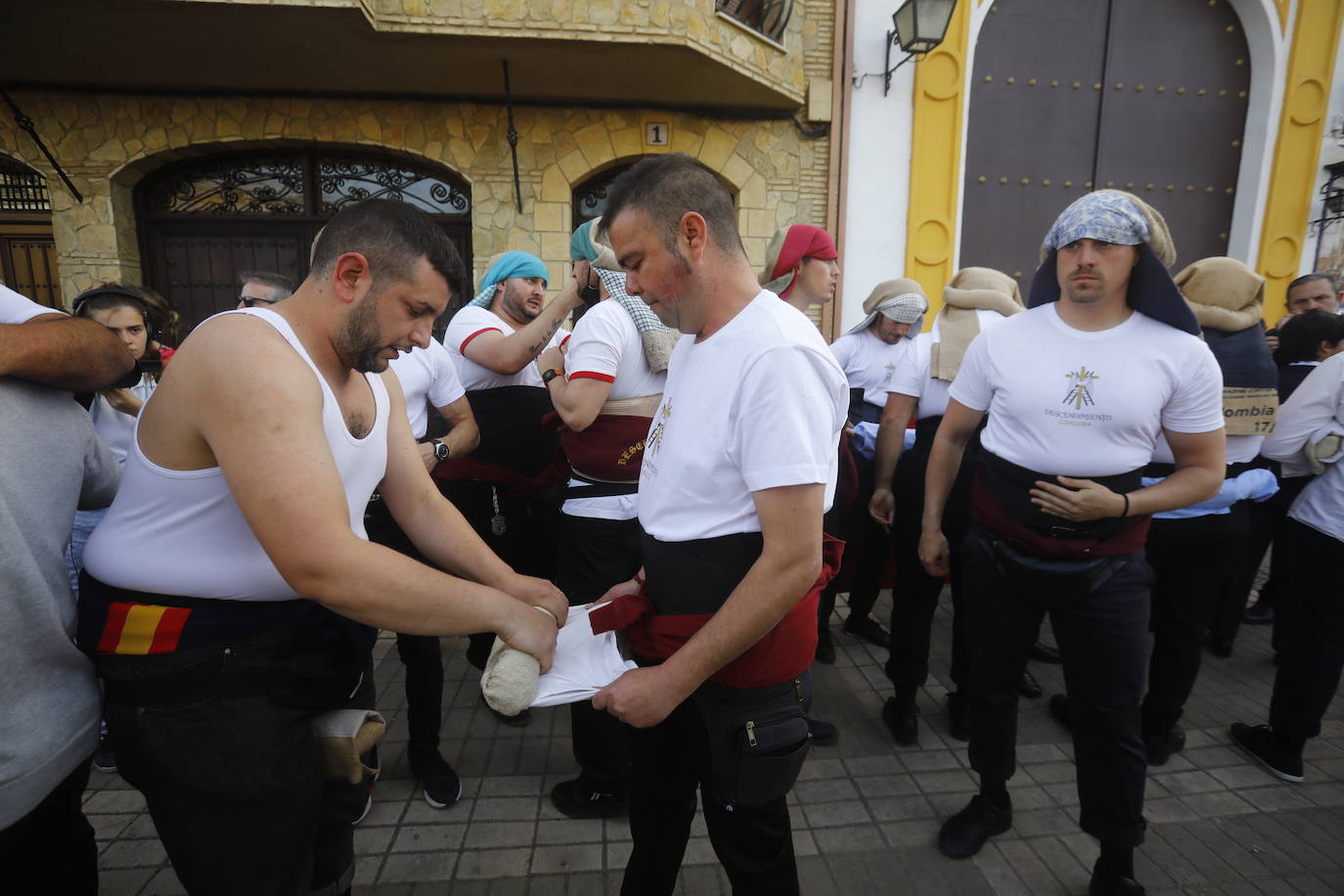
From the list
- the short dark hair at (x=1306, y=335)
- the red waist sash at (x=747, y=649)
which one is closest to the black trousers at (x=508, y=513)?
the red waist sash at (x=747, y=649)

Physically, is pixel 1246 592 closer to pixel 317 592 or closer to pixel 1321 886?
pixel 1321 886

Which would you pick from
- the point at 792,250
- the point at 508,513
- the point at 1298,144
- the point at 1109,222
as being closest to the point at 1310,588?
the point at 1109,222

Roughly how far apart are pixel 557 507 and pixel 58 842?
6.32 feet

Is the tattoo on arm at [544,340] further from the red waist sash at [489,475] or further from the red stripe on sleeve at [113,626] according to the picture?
the red stripe on sleeve at [113,626]

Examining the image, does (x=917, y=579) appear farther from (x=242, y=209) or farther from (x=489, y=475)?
(x=242, y=209)

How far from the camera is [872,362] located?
3.89 metres

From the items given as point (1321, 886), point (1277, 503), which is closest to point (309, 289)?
point (1321, 886)

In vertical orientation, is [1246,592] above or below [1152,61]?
below

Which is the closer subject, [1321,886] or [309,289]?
[309,289]

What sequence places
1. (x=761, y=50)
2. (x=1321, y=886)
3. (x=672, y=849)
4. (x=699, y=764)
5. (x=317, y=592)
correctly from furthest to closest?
1. (x=761, y=50)
2. (x=1321, y=886)
3. (x=672, y=849)
4. (x=699, y=764)
5. (x=317, y=592)

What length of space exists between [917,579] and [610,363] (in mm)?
1755

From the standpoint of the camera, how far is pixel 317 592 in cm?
126

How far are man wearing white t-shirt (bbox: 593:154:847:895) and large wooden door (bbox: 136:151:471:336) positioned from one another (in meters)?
6.42

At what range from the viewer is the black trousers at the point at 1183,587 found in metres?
2.76
